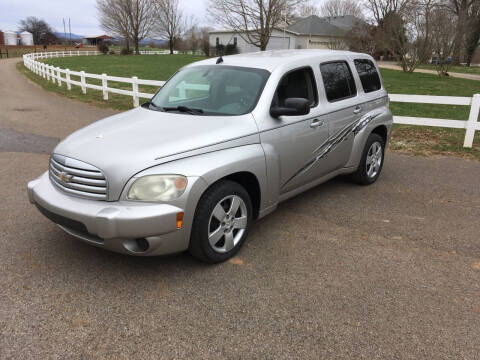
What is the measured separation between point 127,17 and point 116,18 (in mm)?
1802

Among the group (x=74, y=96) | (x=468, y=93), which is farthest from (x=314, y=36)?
(x=74, y=96)

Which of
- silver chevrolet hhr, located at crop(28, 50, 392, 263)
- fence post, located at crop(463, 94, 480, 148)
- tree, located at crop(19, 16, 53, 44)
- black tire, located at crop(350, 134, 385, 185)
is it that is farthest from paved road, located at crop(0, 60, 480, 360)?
tree, located at crop(19, 16, 53, 44)

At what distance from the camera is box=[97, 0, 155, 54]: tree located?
6846 cm

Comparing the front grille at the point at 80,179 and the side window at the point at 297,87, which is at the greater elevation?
the side window at the point at 297,87

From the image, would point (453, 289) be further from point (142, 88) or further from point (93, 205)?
point (142, 88)

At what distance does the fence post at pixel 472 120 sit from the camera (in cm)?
757

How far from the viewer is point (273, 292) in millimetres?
3283

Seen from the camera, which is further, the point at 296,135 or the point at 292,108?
the point at 296,135

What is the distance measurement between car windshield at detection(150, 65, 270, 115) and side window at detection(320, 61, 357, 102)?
92 centimetres

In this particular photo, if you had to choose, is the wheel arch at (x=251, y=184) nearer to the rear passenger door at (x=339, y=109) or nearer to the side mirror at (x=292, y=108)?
the side mirror at (x=292, y=108)

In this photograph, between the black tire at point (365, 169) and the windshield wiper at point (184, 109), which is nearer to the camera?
the windshield wiper at point (184, 109)

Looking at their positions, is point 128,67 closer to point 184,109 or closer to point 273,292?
point 184,109

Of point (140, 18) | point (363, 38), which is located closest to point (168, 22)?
point (140, 18)

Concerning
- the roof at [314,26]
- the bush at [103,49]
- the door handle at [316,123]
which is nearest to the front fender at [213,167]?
the door handle at [316,123]
